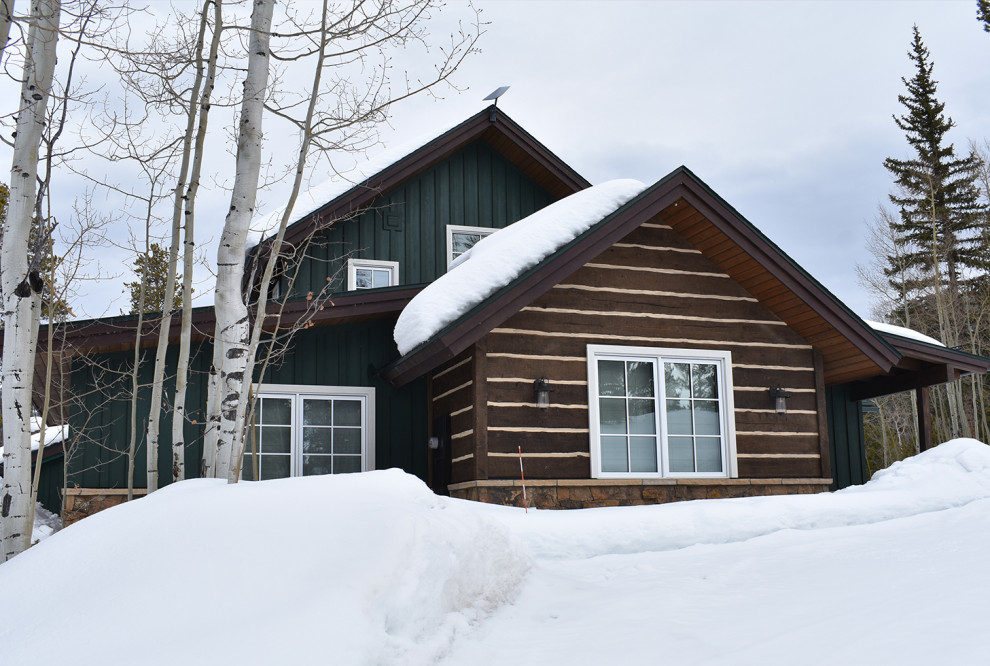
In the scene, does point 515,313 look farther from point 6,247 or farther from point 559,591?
point 6,247

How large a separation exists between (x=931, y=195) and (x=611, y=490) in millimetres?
21274

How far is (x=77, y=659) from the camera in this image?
339 centimetres

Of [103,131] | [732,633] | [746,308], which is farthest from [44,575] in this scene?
[746,308]

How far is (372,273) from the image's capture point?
11.8 metres

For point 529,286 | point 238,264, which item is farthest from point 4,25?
point 529,286

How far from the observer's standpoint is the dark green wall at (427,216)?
457 inches

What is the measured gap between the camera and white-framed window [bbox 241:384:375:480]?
934 cm

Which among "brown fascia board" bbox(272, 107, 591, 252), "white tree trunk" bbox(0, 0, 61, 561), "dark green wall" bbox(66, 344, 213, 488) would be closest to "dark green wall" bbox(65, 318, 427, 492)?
"dark green wall" bbox(66, 344, 213, 488)

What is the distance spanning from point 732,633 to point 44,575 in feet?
11.2

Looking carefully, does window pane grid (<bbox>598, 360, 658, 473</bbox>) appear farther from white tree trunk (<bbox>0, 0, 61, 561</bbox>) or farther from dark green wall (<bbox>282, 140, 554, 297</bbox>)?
white tree trunk (<bbox>0, 0, 61, 561</bbox>)

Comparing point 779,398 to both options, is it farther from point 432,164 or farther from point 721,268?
point 432,164

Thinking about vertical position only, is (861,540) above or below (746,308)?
below

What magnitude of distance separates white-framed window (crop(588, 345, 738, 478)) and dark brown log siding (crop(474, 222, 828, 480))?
0.40 feet

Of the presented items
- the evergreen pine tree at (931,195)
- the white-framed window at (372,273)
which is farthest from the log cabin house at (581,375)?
the evergreen pine tree at (931,195)
